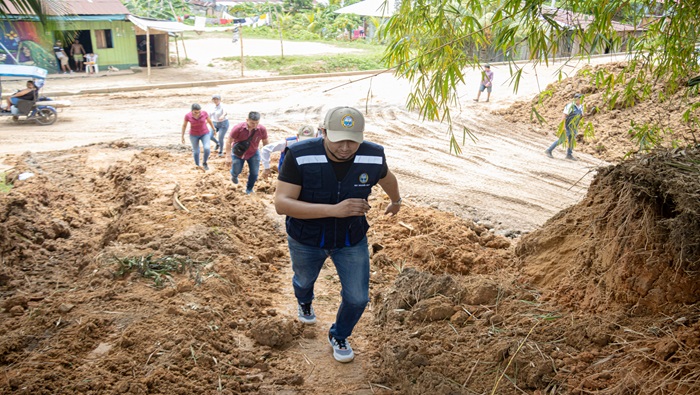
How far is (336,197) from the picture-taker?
4.15 metres

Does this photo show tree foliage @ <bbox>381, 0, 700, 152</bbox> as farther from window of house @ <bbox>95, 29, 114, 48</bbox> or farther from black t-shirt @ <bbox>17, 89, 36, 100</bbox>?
window of house @ <bbox>95, 29, 114, 48</bbox>

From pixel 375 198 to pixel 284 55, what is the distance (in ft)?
73.1

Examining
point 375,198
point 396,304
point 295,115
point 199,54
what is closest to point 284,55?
point 199,54

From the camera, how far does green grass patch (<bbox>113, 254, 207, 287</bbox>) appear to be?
551 cm

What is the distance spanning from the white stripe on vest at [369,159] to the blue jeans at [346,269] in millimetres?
Result: 619

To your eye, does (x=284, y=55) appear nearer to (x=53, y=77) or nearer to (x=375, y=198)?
(x=53, y=77)

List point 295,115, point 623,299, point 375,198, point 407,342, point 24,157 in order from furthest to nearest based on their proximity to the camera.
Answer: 1. point 295,115
2. point 24,157
3. point 375,198
4. point 407,342
5. point 623,299

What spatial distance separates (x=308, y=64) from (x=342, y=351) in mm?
24288

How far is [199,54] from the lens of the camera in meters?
31.2

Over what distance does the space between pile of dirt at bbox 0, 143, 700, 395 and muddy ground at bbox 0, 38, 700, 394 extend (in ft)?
0.05

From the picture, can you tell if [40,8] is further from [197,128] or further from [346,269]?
[197,128]

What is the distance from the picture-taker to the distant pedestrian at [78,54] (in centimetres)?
2500

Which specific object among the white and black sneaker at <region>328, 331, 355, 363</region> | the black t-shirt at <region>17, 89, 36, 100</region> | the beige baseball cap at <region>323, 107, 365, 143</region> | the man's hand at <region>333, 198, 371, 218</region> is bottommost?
the white and black sneaker at <region>328, 331, 355, 363</region>

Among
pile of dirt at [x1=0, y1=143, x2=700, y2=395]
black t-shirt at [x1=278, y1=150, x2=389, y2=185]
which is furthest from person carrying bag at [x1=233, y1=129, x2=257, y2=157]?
black t-shirt at [x1=278, y1=150, x2=389, y2=185]
